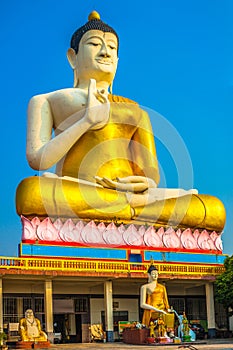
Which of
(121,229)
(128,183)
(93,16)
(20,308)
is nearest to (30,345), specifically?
(20,308)

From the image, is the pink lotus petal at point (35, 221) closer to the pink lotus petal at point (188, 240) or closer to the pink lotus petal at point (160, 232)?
the pink lotus petal at point (160, 232)

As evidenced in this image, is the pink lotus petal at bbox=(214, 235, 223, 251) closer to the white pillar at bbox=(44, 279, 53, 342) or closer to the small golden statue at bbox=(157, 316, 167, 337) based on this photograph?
the white pillar at bbox=(44, 279, 53, 342)

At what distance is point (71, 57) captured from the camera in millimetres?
29078

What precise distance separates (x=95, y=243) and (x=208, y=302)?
4.97 m

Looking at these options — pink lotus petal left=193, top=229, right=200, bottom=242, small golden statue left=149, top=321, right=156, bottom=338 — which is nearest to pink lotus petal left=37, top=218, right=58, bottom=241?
small golden statue left=149, top=321, right=156, bottom=338

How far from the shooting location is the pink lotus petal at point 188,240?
26.7 m

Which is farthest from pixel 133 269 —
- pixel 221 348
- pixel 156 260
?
pixel 221 348

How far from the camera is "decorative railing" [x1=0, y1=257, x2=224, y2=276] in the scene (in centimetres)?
2141

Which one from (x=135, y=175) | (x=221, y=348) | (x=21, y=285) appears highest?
(x=135, y=175)

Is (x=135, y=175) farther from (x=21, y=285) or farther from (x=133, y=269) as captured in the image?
(x=21, y=285)

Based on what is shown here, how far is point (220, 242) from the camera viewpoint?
91.5ft

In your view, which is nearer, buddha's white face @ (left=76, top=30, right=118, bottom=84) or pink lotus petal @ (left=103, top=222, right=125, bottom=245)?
pink lotus petal @ (left=103, top=222, right=125, bottom=245)

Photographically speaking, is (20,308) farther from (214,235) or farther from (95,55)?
(95,55)

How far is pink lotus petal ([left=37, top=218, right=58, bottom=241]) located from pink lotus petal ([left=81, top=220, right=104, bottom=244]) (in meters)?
1.16
